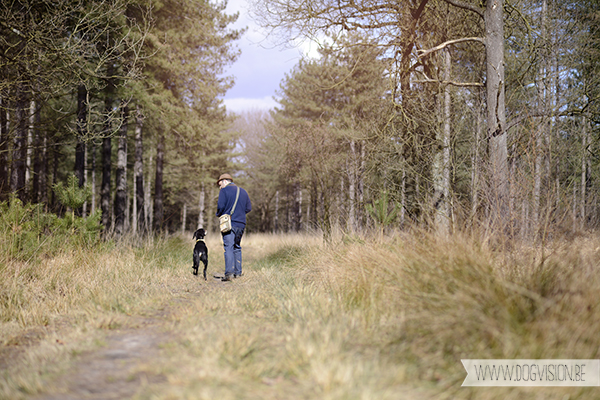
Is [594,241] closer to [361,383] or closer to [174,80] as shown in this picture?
[361,383]

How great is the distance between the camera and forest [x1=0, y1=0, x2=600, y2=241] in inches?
225

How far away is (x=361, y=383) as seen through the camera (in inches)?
83.6

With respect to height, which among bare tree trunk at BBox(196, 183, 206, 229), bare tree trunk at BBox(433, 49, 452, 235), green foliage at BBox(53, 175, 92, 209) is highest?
bare tree trunk at BBox(433, 49, 452, 235)

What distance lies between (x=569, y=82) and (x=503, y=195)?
51.2 feet

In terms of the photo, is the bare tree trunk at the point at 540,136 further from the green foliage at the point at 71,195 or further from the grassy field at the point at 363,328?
the green foliage at the point at 71,195

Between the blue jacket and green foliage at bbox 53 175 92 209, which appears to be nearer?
the blue jacket

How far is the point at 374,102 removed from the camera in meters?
15.6

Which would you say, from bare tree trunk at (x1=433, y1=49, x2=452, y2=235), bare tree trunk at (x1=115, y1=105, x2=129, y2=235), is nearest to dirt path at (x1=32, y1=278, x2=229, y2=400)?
bare tree trunk at (x1=433, y1=49, x2=452, y2=235)

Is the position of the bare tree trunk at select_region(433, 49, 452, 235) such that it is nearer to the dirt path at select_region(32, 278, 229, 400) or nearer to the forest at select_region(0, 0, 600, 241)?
the forest at select_region(0, 0, 600, 241)

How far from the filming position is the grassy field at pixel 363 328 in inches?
85.7

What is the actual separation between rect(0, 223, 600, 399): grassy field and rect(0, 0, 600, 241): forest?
2.89 feet

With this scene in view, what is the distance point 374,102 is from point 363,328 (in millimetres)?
13939

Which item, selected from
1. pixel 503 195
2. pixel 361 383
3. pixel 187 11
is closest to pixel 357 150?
pixel 187 11

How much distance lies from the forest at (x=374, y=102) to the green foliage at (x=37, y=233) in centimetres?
60
